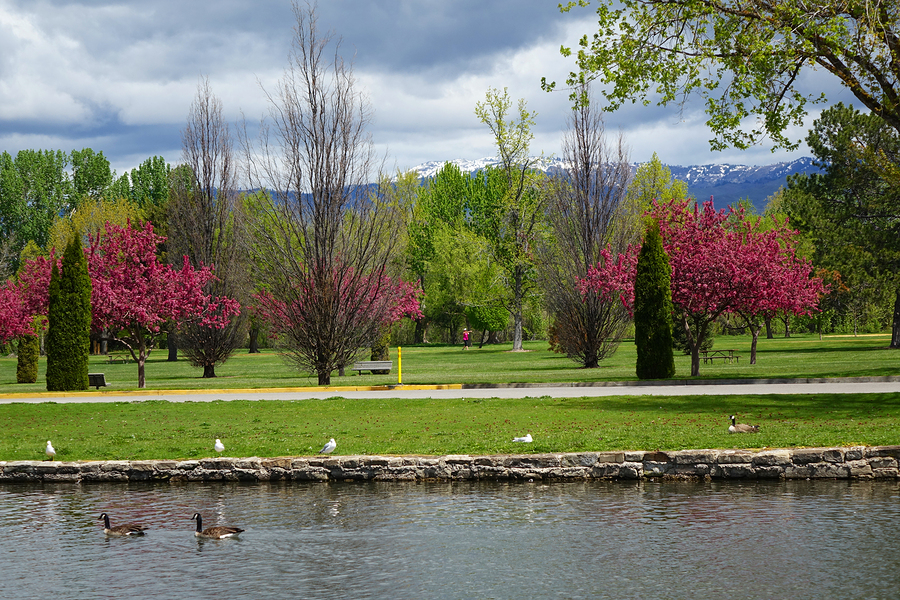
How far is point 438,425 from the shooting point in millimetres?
16625

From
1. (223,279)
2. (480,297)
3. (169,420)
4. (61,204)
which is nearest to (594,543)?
(169,420)

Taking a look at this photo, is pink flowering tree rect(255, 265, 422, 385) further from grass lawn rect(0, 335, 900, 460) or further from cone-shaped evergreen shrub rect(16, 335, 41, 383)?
cone-shaped evergreen shrub rect(16, 335, 41, 383)

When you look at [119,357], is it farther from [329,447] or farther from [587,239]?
[329,447]

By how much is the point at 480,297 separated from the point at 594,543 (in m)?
55.3

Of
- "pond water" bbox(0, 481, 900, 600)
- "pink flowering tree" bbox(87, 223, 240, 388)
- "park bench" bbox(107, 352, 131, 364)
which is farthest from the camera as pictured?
"park bench" bbox(107, 352, 131, 364)

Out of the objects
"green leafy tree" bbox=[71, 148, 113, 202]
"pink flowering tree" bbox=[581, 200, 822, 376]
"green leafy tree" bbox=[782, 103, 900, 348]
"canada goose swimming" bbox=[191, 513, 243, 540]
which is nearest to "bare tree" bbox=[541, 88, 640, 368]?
"pink flowering tree" bbox=[581, 200, 822, 376]

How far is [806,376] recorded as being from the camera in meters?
26.6

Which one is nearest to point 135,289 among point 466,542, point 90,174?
point 466,542

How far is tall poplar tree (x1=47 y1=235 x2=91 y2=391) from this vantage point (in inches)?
1097

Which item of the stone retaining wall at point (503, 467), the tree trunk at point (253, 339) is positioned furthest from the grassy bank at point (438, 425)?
the tree trunk at point (253, 339)

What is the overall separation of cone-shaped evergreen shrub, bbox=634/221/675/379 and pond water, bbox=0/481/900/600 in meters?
15.9

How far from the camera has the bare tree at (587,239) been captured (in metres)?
37.5

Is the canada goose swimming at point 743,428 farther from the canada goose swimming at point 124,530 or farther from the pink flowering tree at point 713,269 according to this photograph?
the pink flowering tree at point 713,269

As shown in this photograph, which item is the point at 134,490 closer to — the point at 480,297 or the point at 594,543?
the point at 594,543
